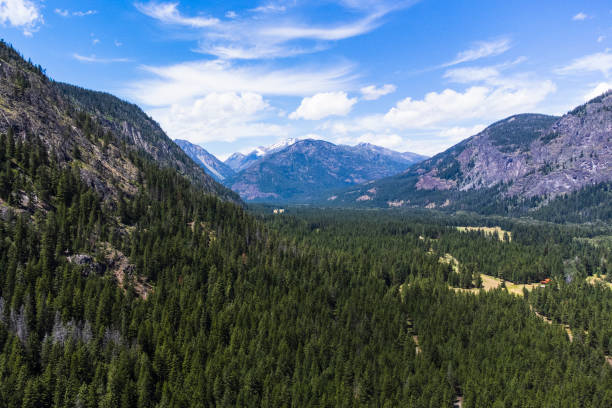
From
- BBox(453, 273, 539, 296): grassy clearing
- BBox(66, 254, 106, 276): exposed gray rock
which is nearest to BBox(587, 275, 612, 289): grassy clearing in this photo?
BBox(453, 273, 539, 296): grassy clearing

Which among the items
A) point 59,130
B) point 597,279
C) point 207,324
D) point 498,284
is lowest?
point 597,279

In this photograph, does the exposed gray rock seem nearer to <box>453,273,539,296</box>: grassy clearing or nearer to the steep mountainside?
the steep mountainside

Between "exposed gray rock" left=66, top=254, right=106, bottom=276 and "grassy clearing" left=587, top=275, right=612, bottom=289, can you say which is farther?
"grassy clearing" left=587, top=275, right=612, bottom=289

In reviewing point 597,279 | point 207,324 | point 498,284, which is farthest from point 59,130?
point 597,279

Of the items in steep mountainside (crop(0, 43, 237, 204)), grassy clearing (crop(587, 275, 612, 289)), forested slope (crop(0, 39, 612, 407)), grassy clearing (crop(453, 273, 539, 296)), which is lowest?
grassy clearing (crop(453, 273, 539, 296))

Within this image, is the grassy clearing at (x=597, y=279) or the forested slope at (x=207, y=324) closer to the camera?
the forested slope at (x=207, y=324)

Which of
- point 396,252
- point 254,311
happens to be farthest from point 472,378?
point 396,252

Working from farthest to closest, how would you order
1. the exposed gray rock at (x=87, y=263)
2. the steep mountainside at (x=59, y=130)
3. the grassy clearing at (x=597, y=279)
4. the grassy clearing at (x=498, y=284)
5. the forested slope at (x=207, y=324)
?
1. the grassy clearing at (x=597, y=279)
2. the grassy clearing at (x=498, y=284)
3. the steep mountainside at (x=59, y=130)
4. the exposed gray rock at (x=87, y=263)
5. the forested slope at (x=207, y=324)

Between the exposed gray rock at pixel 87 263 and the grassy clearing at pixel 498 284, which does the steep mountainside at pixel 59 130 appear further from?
the grassy clearing at pixel 498 284

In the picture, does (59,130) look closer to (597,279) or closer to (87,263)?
(87,263)

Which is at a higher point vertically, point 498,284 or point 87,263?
point 87,263

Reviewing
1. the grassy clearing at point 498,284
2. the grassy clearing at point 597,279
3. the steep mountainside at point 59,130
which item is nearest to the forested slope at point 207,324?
the steep mountainside at point 59,130

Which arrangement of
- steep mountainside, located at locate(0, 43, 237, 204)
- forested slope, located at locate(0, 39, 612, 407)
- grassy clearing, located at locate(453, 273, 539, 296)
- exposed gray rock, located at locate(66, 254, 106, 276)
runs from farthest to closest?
grassy clearing, located at locate(453, 273, 539, 296) < steep mountainside, located at locate(0, 43, 237, 204) < exposed gray rock, located at locate(66, 254, 106, 276) < forested slope, located at locate(0, 39, 612, 407)
